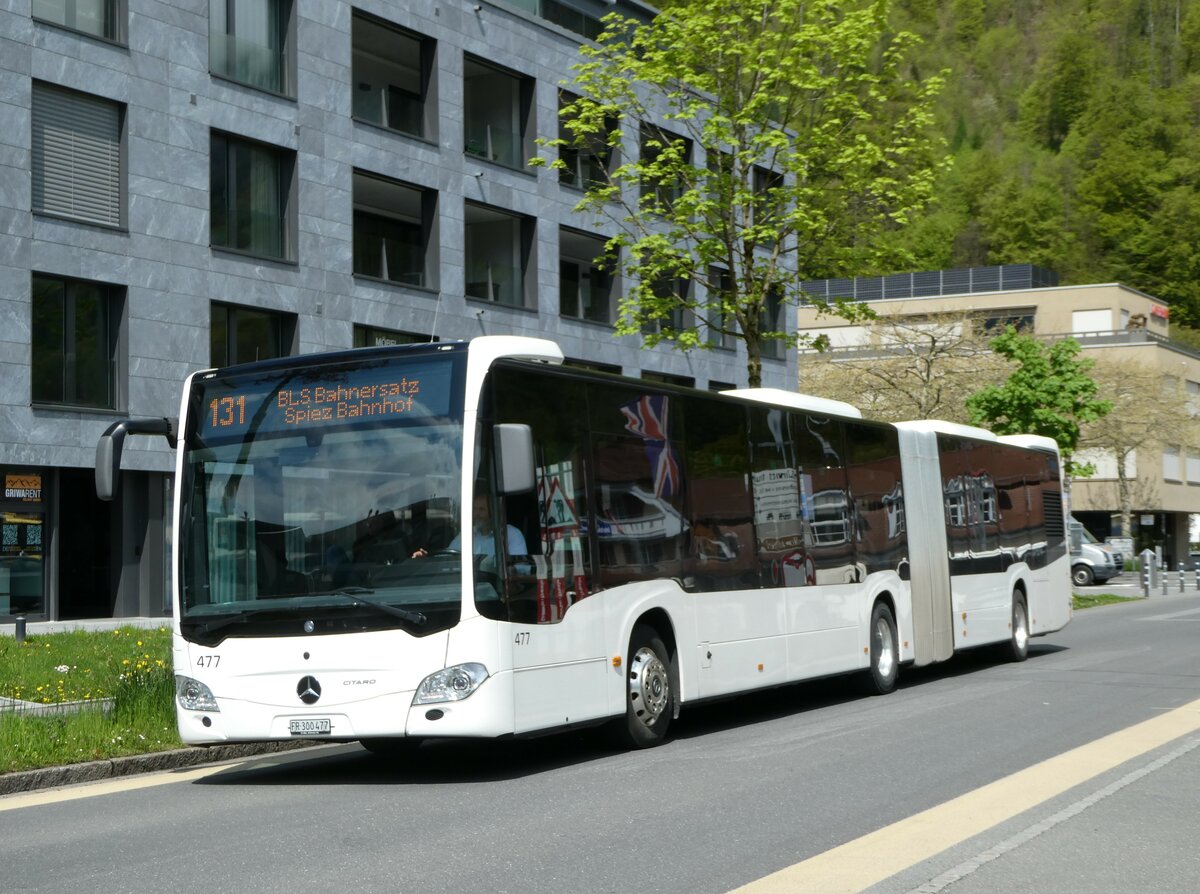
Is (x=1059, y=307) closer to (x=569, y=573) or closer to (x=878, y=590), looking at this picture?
(x=878, y=590)

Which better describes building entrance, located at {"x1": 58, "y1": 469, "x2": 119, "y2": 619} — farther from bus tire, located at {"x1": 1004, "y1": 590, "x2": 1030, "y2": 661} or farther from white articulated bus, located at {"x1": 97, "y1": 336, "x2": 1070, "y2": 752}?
white articulated bus, located at {"x1": 97, "y1": 336, "x2": 1070, "y2": 752}

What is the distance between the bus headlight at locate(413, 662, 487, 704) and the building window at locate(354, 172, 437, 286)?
85.7 ft

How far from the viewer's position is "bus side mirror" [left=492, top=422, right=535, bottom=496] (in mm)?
10031

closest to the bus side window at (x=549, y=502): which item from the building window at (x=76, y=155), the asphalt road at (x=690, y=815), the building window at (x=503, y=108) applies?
the asphalt road at (x=690, y=815)

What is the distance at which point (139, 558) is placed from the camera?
30406mm

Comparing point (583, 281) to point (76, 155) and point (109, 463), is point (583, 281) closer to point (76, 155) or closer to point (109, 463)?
point (76, 155)

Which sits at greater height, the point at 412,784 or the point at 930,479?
the point at 930,479

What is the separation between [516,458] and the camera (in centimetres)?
1008

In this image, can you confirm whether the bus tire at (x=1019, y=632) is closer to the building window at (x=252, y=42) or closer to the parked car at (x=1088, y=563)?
the building window at (x=252, y=42)

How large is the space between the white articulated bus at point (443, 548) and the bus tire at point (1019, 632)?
328 inches

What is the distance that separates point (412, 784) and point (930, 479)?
9.93m

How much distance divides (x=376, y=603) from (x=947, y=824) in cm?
393

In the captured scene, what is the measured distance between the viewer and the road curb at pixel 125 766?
10.4 meters

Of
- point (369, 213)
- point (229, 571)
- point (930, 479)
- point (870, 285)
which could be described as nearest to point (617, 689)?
point (229, 571)
